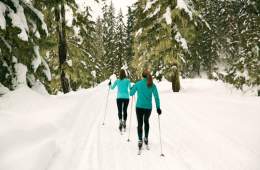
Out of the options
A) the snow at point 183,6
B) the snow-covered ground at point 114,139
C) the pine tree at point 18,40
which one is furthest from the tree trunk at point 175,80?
the pine tree at point 18,40

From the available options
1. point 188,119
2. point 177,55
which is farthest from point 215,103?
point 177,55

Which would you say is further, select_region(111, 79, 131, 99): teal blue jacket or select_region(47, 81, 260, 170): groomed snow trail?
select_region(111, 79, 131, 99): teal blue jacket

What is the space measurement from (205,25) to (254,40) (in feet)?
15.9

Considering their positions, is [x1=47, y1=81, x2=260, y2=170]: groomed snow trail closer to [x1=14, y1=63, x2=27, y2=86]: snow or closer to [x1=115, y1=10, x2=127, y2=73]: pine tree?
[x1=14, y1=63, x2=27, y2=86]: snow

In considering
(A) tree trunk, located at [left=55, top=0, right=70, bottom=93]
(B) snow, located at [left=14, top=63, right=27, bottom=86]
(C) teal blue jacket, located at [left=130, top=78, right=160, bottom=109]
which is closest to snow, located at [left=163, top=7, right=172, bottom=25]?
(A) tree trunk, located at [left=55, top=0, right=70, bottom=93]

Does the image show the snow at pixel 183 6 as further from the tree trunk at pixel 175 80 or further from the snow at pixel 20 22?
the snow at pixel 20 22

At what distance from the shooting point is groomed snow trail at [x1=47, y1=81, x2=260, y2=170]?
7.90 m

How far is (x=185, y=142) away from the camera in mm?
10125

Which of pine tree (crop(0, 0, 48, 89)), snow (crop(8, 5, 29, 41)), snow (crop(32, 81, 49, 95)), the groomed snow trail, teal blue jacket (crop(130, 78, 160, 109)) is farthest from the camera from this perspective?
snow (crop(32, 81, 49, 95))

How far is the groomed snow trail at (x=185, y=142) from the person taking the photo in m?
7.90

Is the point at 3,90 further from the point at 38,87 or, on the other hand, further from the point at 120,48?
the point at 120,48

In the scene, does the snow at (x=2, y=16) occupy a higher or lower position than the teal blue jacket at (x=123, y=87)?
higher

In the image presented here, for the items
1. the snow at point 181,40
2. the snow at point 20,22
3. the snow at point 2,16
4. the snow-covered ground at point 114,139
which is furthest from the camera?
the snow at point 181,40


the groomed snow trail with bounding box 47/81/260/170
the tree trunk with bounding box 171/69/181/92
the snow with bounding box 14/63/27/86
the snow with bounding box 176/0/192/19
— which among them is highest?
the snow with bounding box 176/0/192/19
